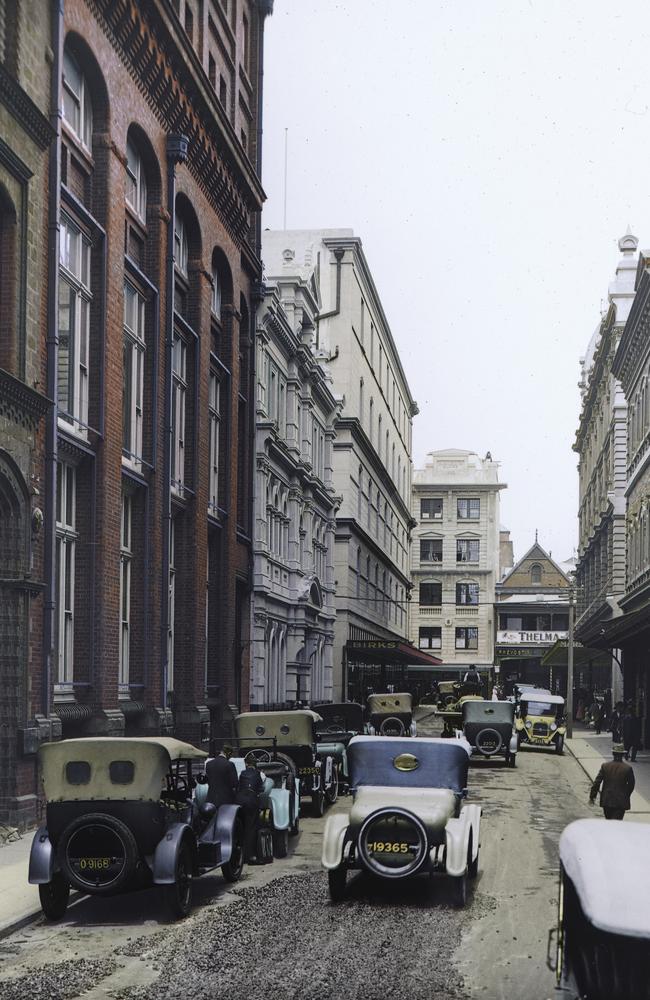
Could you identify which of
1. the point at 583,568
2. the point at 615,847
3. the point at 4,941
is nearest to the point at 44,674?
the point at 4,941

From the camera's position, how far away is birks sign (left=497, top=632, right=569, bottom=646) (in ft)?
340

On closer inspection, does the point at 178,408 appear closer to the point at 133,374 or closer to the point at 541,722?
the point at 133,374

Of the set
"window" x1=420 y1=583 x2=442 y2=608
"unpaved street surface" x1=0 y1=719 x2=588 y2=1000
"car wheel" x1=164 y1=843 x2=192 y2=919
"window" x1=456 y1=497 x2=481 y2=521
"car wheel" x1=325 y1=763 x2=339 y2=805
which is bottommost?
"car wheel" x1=325 y1=763 x2=339 y2=805

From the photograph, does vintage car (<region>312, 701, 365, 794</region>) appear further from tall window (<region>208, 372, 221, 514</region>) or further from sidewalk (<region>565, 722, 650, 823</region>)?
tall window (<region>208, 372, 221, 514</region>)

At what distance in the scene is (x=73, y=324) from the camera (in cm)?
2328

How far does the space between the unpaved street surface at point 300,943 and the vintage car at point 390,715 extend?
62.7 feet

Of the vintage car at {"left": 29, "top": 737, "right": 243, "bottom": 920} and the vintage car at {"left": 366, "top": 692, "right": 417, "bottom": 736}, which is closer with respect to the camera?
the vintage car at {"left": 29, "top": 737, "right": 243, "bottom": 920}

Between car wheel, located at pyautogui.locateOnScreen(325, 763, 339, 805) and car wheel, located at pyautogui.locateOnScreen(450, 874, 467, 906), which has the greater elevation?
car wheel, located at pyautogui.locateOnScreen(450, 874, 467, 906)

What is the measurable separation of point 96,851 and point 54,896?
0.71m

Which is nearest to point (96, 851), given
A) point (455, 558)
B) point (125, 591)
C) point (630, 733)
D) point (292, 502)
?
point (125, 591)

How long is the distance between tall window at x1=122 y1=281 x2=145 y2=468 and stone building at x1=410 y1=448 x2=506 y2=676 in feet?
252

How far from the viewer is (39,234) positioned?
20812 millimetres

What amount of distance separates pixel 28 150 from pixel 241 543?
1886cm

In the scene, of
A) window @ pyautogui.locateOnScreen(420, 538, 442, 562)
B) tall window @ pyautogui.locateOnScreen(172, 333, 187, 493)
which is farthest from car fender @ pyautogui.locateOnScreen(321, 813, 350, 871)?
window @ pyautogui.locateOnScreen(420, 538, 442, 562)
